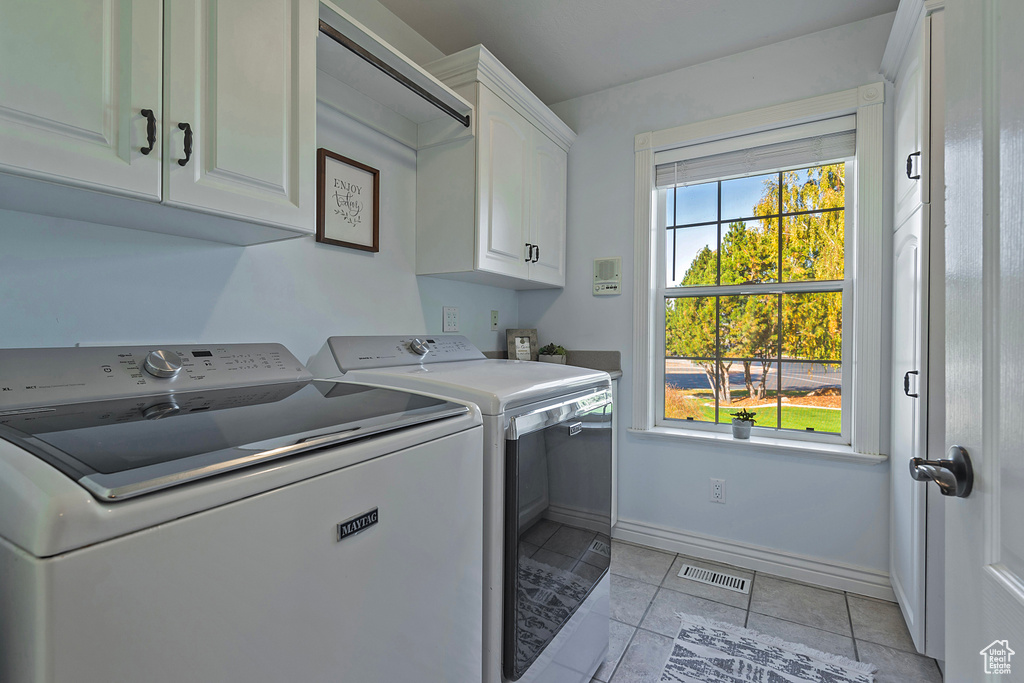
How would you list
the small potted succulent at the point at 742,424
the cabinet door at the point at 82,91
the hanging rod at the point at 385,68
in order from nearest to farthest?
1. the cabinet door at the point at 82,91
2. the hanging rod at the point at 385,68
3. the small potted succulent at the point at 742,424

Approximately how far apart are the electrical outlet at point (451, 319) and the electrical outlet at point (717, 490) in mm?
1549

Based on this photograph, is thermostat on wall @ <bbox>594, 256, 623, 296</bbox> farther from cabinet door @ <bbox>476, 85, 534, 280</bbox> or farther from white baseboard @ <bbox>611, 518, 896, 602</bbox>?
white baseboard @ <bbox>611, 518, 896, 602</bbox>

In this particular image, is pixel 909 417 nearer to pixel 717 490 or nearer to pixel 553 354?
pixel 717 490

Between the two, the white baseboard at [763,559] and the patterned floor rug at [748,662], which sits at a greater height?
the white baseboard at [763,559]

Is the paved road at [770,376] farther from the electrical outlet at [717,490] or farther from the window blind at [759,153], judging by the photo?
the window blind at [759,153]

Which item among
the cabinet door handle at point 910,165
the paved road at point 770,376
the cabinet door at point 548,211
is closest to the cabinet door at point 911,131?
the cabinet door handle at point 910,165

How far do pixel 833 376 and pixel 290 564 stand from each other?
8.23 feet

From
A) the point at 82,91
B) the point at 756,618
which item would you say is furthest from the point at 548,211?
the point at 756,618

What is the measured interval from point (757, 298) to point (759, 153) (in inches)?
29.2

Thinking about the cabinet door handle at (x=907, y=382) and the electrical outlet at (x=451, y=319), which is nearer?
the cabinet door handle at (x=907, y=382)

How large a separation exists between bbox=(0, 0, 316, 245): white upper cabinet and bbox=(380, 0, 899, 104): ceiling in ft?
3.42

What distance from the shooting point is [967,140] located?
0.67 metres

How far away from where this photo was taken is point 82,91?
0.86 metres

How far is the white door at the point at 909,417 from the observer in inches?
61.9
